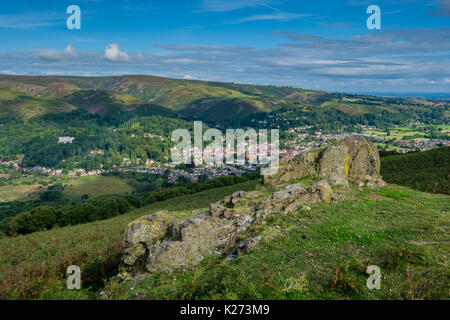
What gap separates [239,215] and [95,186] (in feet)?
463

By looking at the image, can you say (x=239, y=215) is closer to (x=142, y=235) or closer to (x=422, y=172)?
(x=142, y=235)

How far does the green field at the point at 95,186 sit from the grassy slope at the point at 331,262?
12505 centimetres

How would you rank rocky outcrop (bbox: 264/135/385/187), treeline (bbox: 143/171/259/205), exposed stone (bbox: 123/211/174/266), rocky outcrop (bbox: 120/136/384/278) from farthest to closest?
1. treeline (bbox: 143/171/259/205)
2. rocky outcrop (bbox: 264/135/385/187)
3. exposed stone (bbox: 123/211/174/266)
4. rocky outcrop (bbox: 120/136/384/278)

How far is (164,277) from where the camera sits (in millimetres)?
12305

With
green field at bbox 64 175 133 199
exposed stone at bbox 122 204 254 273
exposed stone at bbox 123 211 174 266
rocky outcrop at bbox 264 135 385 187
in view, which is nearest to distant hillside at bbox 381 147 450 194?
rocky outcrop at bbox 264 135 385 187

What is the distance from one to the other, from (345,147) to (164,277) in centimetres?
1863

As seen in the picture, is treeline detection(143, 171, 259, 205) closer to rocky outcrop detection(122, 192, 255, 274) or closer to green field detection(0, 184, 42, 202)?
rocky outcrop detection(122, 192, 255, 274)

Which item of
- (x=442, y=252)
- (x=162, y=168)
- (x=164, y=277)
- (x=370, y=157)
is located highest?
(x=370, y=157)

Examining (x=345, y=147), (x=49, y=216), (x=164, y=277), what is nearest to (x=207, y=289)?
(x=164, y=277)

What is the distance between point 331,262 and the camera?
430 inches

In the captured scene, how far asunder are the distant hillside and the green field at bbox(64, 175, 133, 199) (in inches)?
4374

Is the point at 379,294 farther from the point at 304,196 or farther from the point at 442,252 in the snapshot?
the point at 304,196

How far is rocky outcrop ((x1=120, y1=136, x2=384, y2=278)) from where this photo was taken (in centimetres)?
1393

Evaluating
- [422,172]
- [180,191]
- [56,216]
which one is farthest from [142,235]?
[180,191]
